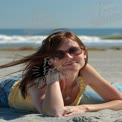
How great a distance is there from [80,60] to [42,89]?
43 centimetres

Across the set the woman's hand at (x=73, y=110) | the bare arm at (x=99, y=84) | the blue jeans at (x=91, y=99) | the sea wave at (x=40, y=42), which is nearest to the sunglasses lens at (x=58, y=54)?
the bare arm at (x=99, y=84)

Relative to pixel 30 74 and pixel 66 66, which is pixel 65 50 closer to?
pixel 66 66

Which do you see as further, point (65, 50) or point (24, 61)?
point (24, 61)

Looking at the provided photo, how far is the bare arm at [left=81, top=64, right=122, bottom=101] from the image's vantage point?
141 inches

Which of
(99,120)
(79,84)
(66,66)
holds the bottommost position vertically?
(99,120)

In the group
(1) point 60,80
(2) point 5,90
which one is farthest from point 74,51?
(2) point 5,90

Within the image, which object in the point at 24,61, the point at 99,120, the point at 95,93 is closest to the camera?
the point at 99,120

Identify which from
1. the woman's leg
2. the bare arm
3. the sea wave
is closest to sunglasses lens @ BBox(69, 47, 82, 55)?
the bare arm

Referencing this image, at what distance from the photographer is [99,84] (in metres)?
3.64

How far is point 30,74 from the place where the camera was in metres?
3.42

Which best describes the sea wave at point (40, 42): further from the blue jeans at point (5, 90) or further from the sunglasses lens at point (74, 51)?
the sunglasses lens at point (74, 51)

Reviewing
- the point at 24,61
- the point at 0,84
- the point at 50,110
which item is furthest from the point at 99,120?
the point at 0,84

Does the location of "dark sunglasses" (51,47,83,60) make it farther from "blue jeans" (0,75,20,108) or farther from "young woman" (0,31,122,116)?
"blue jeans" (0,75,20,108)

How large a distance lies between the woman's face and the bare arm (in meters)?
0.23
